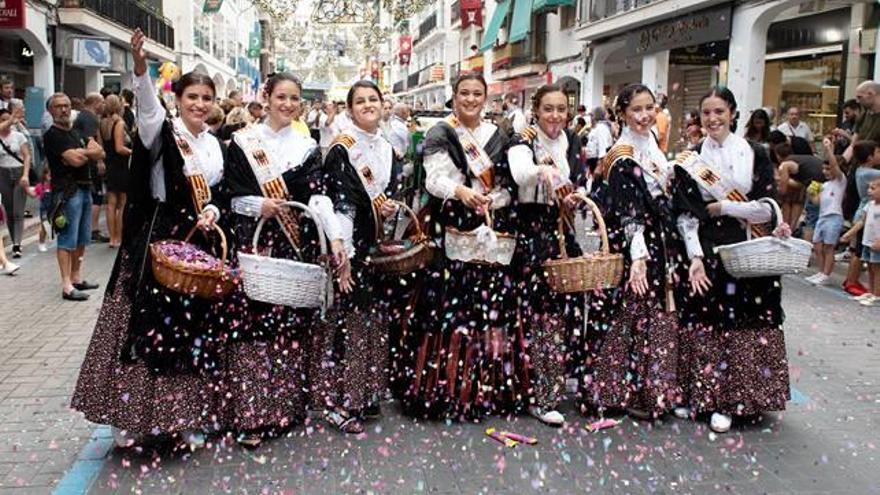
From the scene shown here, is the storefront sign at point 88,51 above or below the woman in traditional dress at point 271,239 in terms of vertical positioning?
above

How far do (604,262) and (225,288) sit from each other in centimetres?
186

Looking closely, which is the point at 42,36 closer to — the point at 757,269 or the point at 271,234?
the point at 271,234

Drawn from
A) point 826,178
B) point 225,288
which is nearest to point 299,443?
point 225,288

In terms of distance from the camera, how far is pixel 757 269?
4.36 m

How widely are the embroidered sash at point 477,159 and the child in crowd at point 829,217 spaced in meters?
5.88

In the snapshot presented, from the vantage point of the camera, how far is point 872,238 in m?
8.11

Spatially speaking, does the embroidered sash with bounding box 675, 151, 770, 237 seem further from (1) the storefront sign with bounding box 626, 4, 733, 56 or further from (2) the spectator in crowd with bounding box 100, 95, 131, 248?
(1) the storefront sign with bounding box 626, 4, 733, 56

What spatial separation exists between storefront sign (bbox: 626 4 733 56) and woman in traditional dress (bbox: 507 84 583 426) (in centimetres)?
1410

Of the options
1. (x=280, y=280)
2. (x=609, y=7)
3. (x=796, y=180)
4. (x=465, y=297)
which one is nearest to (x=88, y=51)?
(x=609, y=7)

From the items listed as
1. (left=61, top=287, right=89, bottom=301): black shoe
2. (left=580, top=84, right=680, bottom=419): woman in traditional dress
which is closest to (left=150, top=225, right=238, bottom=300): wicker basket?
(left=580, top=84, right=680, bottom=419): woman in traditional dress

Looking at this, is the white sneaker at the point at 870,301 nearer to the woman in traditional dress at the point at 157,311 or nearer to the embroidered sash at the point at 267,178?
the embroidered sash at the point at 267,178

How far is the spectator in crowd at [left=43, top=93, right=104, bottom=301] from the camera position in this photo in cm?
784

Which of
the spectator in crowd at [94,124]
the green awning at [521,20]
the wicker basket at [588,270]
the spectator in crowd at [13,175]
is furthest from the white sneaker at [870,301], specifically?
the green awning at [521,20]

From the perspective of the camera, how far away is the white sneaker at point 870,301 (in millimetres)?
8062
